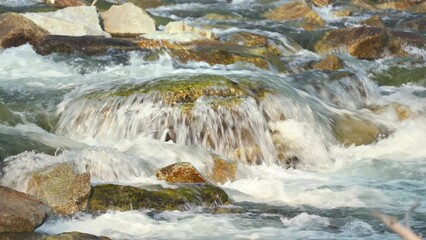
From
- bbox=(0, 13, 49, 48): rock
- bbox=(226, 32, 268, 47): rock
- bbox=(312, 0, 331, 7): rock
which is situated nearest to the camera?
bbox=(0, 13, 49, 48): rock

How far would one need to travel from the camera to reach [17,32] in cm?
1400

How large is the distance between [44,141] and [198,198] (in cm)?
271

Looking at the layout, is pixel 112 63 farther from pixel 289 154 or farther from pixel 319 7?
pixel 319 7

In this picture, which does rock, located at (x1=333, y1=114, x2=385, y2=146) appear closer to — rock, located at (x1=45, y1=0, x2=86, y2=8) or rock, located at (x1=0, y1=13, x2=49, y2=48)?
rock, located at (x1=0, y1=13, x2=49, y2=48)

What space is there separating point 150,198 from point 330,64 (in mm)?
9444

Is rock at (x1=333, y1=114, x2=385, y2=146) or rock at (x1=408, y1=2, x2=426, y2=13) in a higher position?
rock at (x1=333, y1=114, x2=385, y2=146)

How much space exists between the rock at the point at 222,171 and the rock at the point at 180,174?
0.86 metres

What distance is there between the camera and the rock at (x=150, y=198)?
19.7 feet

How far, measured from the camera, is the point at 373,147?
988 centimetres

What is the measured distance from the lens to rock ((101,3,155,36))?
58.5 feet

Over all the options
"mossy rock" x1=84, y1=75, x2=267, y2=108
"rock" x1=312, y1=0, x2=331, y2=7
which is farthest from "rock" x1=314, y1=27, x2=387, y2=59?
"rock" x1=312, y1=0, x2=331, y2=7

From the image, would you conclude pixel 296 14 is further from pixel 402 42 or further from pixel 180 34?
pixel 180 34

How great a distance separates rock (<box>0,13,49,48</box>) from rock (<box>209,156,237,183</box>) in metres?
7.35

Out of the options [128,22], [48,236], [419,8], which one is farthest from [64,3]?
[48,236]
